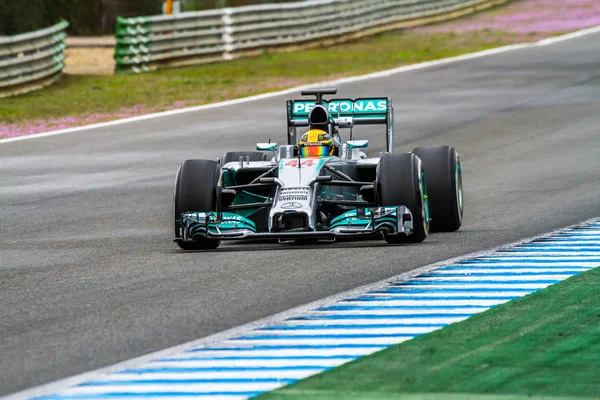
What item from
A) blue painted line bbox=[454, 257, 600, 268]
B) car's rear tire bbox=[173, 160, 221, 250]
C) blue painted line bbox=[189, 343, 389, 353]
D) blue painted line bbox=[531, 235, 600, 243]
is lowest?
blue painted line bbox=[189, 343, 389, 353]

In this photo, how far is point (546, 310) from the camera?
8047mm

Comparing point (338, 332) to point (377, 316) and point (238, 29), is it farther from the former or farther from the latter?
point (238, 29)

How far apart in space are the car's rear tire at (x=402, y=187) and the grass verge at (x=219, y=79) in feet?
41.7

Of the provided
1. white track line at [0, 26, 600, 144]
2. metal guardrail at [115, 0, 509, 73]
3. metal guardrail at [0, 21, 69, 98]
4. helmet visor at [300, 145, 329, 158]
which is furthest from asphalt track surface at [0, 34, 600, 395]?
metal guardrail at [115, 0, 509, 73]

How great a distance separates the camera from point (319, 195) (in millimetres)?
11391

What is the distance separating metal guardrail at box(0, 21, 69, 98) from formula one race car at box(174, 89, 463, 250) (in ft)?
51.3

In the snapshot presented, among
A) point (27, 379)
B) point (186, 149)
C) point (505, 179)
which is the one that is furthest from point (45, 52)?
point (27, 379)

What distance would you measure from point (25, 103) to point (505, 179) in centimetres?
1260

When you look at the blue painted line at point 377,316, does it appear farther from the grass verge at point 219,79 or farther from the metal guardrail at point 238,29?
the metal guardrail at point 238,29

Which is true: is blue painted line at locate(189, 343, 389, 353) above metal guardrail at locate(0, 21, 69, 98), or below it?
below

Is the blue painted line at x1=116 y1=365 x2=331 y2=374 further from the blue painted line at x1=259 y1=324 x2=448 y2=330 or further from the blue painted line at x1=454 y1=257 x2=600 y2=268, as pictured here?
the blue painted line at x1=454 y1=257 x2=600 y2=268

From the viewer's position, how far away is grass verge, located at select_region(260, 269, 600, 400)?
6.12 meters

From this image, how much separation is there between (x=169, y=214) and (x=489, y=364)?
8126 millimetres

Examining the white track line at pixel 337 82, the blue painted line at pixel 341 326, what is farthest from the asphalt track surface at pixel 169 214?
the white track line at pixel 337 82
